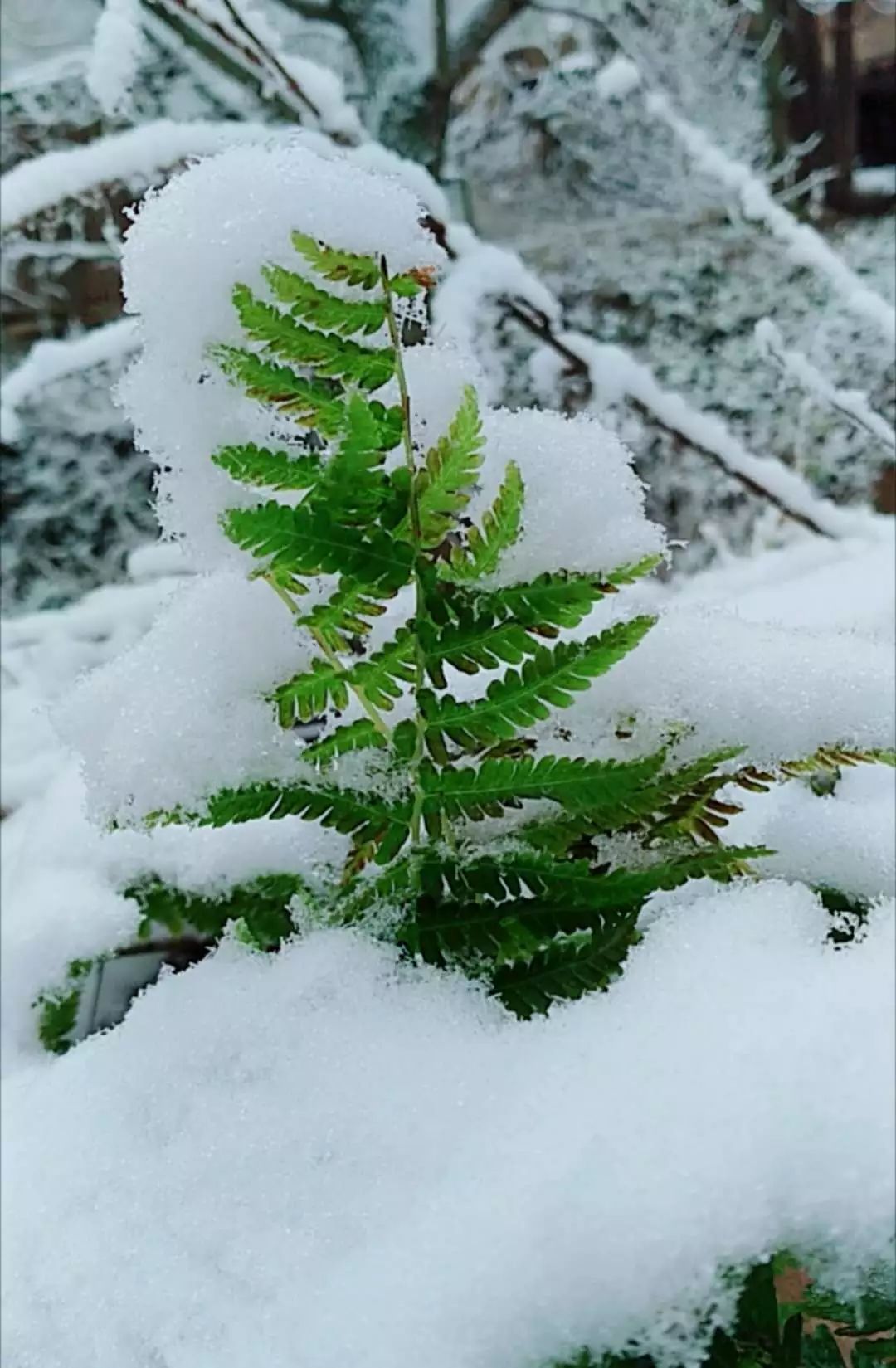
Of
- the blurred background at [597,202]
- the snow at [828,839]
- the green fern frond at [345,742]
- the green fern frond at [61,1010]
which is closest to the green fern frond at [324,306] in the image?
the green fern frond at [345,742]

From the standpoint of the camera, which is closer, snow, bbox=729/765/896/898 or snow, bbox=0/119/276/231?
snow, bbox=729/765/896/898

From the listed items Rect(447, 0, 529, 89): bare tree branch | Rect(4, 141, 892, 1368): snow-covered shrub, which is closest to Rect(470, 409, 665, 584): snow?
Rect(4, 141, 892, 1368): snow-covered shrub

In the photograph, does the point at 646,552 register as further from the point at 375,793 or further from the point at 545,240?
the point at 545,240

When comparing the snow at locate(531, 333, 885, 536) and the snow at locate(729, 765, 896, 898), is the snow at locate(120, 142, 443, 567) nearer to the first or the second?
the snow at locate(729, 765, 896, 898)

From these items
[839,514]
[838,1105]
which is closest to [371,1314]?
[838,1105]

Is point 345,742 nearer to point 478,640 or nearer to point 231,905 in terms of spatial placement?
point 478,640

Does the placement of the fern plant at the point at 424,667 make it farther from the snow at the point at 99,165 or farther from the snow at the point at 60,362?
the snow at the point at 60,362
